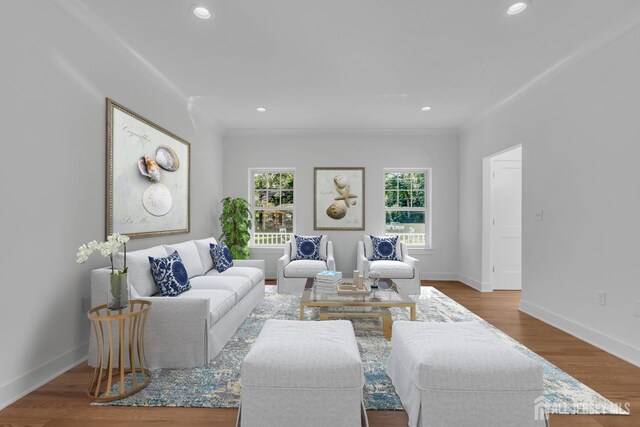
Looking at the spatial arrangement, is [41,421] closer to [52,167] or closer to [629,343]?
[52,167]

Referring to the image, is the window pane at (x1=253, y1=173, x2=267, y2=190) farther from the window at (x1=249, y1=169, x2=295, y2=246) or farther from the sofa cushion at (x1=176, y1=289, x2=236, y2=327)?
the sofa cushion at (x1=176, y1=289, x2=236, y2=327)

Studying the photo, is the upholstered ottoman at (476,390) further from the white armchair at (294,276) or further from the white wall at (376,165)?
the white wall at (376,165)

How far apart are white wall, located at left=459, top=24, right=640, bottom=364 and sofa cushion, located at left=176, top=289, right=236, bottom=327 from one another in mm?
3397

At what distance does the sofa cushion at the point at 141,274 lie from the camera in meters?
2.77

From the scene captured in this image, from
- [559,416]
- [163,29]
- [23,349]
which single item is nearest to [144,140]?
[163,29]

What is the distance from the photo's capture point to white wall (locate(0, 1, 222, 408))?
212cm

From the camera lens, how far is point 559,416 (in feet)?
6.57

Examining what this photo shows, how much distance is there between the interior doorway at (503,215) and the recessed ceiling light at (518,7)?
2983 mm

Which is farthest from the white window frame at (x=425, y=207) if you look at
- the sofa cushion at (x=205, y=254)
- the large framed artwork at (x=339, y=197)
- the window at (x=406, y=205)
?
the sofa cushion at (x=205, y=254)

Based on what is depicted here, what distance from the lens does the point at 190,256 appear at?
12.5 ft

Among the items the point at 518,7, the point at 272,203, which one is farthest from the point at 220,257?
the point at 518,7

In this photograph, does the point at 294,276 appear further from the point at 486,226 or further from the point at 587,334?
the point at 587,334

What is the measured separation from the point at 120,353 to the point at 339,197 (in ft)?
14.8

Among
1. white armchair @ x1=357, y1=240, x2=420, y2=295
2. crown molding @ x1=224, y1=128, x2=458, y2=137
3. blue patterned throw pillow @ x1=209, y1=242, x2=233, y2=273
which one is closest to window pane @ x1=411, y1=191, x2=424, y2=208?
crown molding @ x1=224, y1=128, x2=458, y2=137
